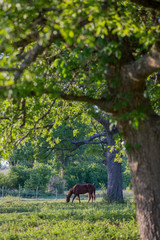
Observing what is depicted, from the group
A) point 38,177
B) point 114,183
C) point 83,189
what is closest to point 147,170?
point 114,183

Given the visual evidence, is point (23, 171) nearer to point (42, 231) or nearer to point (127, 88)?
point (42, 231)

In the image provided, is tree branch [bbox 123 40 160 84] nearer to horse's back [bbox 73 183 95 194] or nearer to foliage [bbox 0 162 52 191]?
horse's back [bbox 73 183 95 194]

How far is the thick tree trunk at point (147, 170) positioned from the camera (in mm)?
5285

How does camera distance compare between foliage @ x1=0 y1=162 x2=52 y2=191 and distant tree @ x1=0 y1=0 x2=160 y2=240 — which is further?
Result: foliage @ x1=0 y1=162 x2=52 y2=191

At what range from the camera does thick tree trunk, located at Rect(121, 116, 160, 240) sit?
5285mm

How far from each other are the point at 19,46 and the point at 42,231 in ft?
20.9

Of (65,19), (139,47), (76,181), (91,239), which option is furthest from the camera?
(76,181)

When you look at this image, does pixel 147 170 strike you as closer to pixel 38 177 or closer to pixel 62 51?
pixel 62 51

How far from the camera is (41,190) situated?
36.1 metres

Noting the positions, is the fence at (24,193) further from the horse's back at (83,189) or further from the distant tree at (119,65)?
the distant tree at (119,65)

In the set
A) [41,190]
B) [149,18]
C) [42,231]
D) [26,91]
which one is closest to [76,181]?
[41,190]

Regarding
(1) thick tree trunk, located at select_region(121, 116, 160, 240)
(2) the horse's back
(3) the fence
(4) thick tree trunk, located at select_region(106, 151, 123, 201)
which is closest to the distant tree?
(1) thick tree trunk, located at select_region(121, 116, 160, 240)

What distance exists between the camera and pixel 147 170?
5.30 m

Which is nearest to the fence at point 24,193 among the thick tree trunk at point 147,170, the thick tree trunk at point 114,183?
the thick tree trunk at point 114,183
